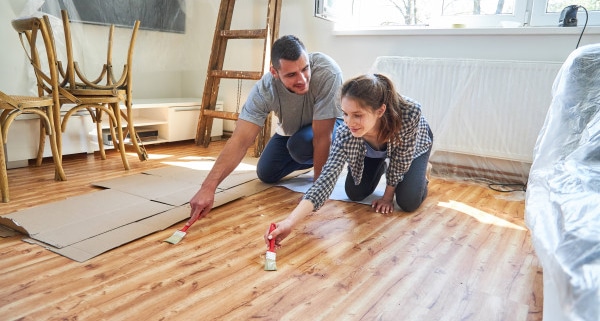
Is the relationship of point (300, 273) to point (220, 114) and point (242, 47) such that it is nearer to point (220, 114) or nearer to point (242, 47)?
point (220, 114)

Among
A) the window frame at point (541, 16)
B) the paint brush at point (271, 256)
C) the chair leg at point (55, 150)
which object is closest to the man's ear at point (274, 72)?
the paint brush at point (271, 256)

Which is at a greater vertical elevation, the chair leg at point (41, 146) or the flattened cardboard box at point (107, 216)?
the chair leg at point (41, 146)

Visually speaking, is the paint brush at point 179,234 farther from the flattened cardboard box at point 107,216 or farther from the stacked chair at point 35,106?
the stacked chair at point 35,106

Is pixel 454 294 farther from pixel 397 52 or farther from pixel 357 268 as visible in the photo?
pixel 397 52

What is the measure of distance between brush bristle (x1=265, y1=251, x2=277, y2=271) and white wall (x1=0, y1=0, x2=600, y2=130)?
1.66 m

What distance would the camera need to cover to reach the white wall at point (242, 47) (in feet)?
7.14

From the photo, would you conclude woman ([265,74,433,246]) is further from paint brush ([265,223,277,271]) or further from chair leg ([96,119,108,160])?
chair leg ([96,119,108,160])

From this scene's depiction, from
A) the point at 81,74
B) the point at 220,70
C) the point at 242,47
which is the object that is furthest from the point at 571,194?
the point at 242,47

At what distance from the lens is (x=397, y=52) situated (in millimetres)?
2473

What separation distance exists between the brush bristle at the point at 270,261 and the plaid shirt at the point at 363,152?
0.19 m

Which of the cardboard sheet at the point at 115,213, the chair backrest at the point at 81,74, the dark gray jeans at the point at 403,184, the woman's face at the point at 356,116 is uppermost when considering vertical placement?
the chair backrest at the point at 81,74

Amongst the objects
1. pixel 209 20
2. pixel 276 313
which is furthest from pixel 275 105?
pixel 209 20

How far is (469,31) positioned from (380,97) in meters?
1.22

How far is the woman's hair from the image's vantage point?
4.12 feet
